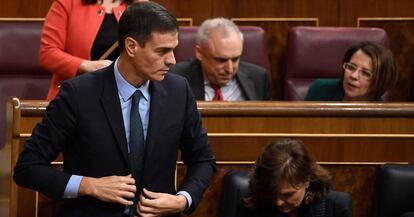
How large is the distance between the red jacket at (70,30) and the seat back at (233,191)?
44 cm

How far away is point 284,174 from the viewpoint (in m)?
1.24

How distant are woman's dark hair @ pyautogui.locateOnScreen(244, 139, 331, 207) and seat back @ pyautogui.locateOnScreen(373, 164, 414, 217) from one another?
199 millimetres

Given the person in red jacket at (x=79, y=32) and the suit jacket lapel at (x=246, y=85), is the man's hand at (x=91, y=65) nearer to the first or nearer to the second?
the person in red jacket at (x=79, y=32)

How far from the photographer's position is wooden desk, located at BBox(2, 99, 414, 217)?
1.46 m

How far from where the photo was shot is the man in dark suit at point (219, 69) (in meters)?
1.75

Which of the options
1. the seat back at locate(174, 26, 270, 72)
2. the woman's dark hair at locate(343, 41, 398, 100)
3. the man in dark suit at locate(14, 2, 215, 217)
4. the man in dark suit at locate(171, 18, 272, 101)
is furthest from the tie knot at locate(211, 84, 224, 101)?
the man in dark suit at locate(14, 2, 215, 217)

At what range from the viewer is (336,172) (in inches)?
58.3

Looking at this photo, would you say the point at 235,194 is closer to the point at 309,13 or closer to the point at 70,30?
the point at 70,30

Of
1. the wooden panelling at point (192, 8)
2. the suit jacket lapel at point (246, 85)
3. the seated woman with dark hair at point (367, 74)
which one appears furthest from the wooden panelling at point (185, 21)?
the seated woman with dark hair at point (367, 74)

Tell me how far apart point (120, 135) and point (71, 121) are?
0.20 ft

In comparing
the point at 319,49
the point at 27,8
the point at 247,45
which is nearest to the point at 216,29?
the point at 247,45

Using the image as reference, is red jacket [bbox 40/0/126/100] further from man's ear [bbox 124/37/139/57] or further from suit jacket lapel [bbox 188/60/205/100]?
man's ear [bbox 124/37/139/57]

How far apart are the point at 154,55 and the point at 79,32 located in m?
0.61

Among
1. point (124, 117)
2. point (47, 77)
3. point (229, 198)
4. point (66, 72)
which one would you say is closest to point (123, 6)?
point (66, 72)
